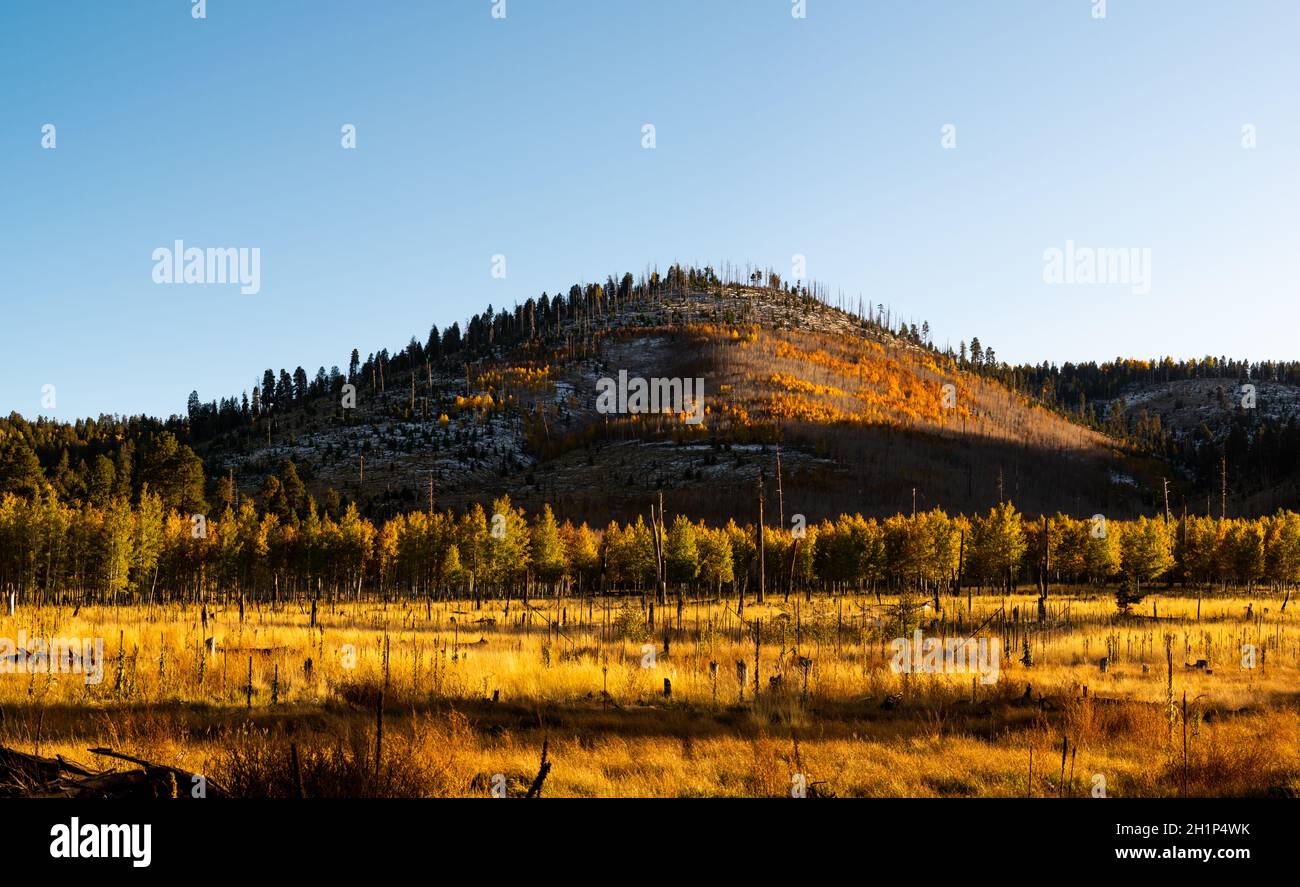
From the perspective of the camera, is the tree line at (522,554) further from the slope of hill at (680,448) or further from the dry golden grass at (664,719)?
the dry golden grass at (664,719)

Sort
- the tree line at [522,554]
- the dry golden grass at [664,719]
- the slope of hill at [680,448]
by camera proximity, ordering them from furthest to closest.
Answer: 1. the slope of hill at [680,448]
2. the tree line at [522,554]
3. the dry golden grass at [664,719]

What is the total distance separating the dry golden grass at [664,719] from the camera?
9.52m

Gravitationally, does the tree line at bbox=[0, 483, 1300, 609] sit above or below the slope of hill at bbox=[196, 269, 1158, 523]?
below

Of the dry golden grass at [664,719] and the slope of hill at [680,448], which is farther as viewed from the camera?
the slope of hill at [680,448]

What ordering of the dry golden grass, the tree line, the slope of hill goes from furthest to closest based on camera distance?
the slope of hill
the tree line
the dry golden grass

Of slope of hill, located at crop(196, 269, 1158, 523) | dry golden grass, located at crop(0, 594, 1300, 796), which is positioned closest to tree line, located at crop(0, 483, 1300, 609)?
slope of hill, located at crop(196, 269, 1158, 523)

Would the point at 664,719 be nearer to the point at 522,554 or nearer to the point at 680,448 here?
the point at 522,554

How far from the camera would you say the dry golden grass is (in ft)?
31.2

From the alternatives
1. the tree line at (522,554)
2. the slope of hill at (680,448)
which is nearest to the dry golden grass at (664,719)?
the tree line at (522,554)

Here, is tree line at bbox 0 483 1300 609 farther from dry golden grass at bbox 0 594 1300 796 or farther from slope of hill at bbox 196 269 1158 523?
dry golden grass at bbox 0 594 1300 796

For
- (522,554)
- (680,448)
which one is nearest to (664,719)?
(522,554)

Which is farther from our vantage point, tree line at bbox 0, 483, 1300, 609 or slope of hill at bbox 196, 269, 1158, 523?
slope of hill at bbox 196, 269, 1158, 523
